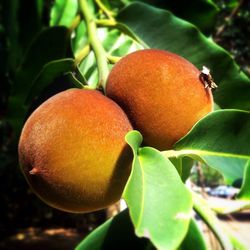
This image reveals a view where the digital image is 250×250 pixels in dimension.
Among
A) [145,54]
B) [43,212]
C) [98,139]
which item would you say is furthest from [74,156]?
[43,212]

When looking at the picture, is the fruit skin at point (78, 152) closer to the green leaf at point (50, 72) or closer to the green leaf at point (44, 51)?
the green leaf at point (50, 72)

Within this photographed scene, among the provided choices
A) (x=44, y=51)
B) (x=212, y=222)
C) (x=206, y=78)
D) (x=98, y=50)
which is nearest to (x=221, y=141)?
(x=206, y=78)

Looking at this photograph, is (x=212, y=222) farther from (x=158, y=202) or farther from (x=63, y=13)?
(x=63, y=13)

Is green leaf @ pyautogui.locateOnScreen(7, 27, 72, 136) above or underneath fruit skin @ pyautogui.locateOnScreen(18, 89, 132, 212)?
underneath

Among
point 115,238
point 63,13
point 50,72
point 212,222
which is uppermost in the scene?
point 212,222

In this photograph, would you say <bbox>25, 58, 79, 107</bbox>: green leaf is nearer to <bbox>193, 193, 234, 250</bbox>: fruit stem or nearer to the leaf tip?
the leaf tip

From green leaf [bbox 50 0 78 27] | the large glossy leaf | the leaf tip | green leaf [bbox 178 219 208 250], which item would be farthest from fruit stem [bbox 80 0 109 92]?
green leaf [bbox 50 0 78 27]

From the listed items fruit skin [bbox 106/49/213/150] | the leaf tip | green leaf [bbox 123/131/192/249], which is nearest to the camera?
green leaf [bbox 123/131/192/249]
